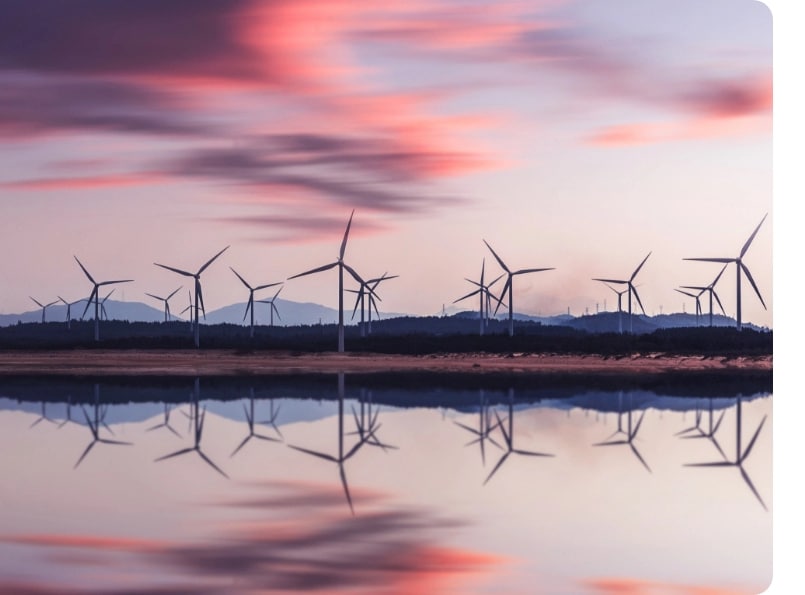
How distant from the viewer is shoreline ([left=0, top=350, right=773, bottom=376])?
14938mm

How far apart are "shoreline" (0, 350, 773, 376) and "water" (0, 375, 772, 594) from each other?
119 cm

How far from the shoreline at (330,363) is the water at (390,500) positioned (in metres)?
1.19

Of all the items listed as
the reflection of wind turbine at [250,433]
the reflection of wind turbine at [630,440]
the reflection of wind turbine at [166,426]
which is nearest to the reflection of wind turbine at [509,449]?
the reflection of wind turbine at [630,440]

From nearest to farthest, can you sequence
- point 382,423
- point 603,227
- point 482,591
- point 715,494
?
point 482,591, point 715,494, point 603,227, point 382,423

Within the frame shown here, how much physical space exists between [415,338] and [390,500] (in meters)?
4.74

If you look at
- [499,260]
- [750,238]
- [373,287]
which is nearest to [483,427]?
[499,260]

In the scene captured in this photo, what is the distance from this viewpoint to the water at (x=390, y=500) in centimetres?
982

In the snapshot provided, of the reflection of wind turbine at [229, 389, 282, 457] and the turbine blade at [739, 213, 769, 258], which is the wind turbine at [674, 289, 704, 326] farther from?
the reflection of wind turbine at [229, 389, 282, 457]

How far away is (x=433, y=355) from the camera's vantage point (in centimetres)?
1741

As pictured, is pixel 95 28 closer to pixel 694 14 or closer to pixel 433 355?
pixel 694 14

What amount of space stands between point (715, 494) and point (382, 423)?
13.0 feet

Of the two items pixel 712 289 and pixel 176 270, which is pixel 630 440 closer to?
pixel 712 289

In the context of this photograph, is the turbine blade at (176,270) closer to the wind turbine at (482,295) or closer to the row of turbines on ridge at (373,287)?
the row of turbines on ridge at (373,287)
